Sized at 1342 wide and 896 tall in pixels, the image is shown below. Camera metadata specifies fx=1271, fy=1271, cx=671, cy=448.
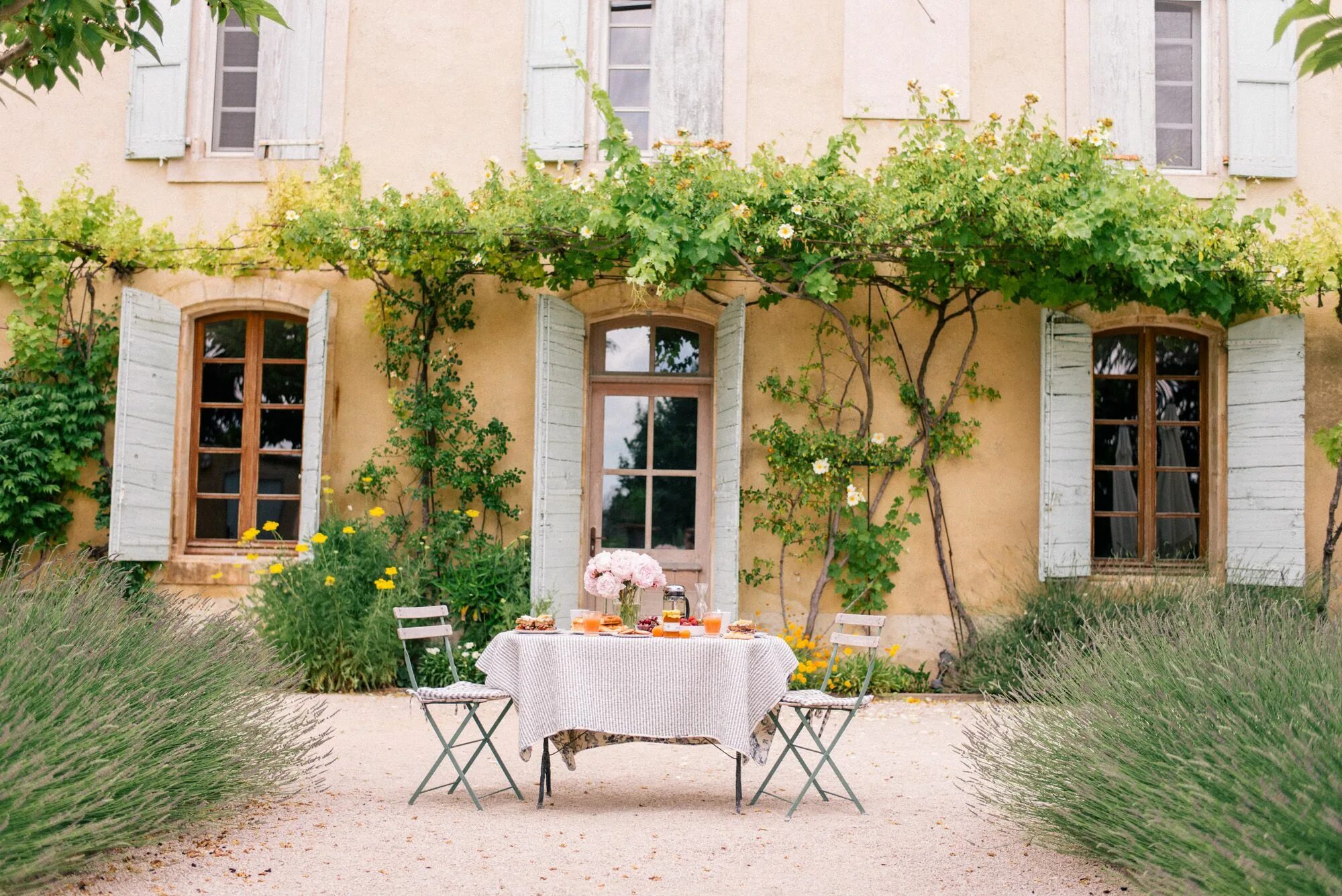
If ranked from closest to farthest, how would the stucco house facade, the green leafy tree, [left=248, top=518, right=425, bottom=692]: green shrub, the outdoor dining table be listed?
the green leafy tree < the outdoor dining table < [left=248, top=518, right=425, bottom=692]: green shrub < the stucco house facade

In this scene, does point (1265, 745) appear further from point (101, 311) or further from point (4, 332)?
point (4, 332)

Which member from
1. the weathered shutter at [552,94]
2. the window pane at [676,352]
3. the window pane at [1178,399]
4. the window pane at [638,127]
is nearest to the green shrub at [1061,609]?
the window pane at [1178,399]

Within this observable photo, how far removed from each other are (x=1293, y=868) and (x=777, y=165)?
552cm

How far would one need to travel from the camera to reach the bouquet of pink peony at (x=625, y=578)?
5.06m

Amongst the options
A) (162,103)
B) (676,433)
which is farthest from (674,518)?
(162,103)

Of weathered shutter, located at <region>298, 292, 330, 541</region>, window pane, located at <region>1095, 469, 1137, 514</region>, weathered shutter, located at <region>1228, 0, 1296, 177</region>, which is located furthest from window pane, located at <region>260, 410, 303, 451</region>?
weathered shutter, located at <region>1228, 0, 1296, 177</region>

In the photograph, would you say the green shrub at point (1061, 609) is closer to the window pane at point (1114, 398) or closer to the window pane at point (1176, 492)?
the window pane at point (1176, 492)

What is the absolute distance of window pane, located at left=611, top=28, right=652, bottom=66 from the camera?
8.42 metres

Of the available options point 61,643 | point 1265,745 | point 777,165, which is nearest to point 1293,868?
point 1265,745

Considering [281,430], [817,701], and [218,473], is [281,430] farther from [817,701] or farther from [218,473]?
[817,701]

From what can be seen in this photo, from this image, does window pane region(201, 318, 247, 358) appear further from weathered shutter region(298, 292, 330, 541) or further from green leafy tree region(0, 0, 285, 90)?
green leafy tree region(0, 0, 285, 90)

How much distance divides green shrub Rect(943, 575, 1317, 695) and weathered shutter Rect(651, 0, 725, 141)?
3568 millimetres

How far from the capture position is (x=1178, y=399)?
834 centimetres

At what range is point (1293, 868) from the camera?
7.98 ft
